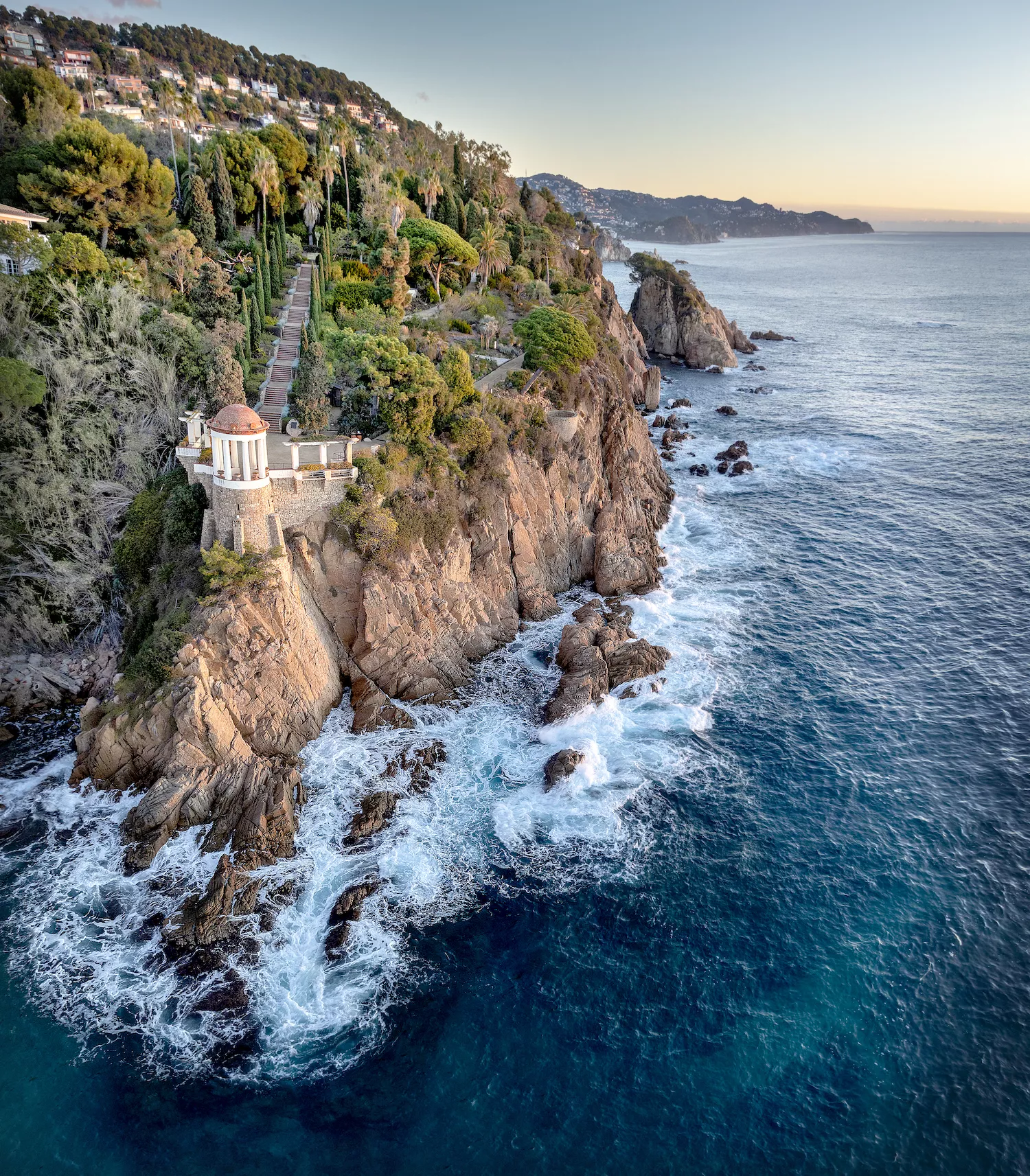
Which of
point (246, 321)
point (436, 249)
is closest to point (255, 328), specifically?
point (246, 321)

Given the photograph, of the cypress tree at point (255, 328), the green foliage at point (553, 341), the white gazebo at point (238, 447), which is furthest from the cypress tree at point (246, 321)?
the green foliage at point (553, 341)

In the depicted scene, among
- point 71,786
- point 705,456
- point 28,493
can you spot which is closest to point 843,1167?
point 71,786

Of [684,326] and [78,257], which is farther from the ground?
[78,257]

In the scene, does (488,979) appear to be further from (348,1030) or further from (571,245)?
(571,245)

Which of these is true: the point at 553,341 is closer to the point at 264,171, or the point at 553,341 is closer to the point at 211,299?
the point at 211,299

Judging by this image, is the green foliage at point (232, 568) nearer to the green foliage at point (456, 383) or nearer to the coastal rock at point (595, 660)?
the coastal rock at point (595, 660)

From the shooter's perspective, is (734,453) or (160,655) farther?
(734,453)
